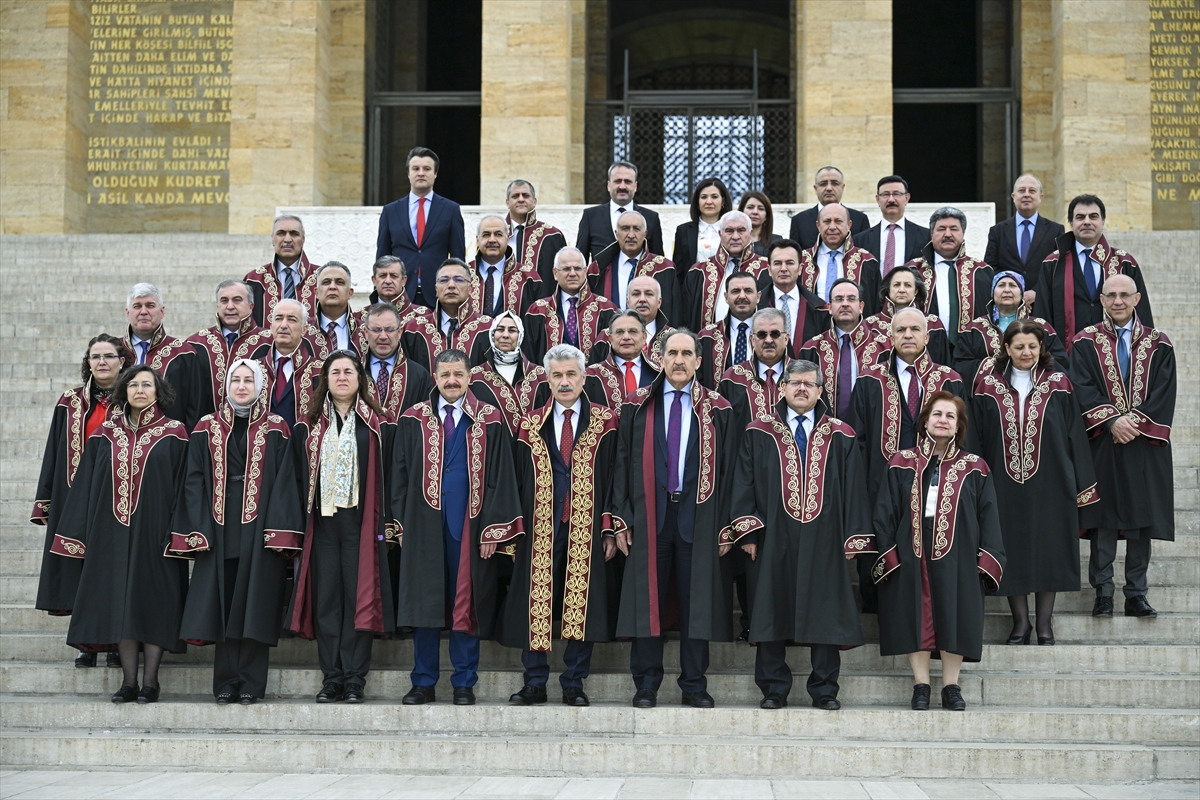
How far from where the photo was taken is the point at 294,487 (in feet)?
26.1

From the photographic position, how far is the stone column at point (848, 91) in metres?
16.3

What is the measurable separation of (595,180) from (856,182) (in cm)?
452

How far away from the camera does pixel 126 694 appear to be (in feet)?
25.7

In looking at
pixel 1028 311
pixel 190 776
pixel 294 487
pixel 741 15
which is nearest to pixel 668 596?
pixel 294 487

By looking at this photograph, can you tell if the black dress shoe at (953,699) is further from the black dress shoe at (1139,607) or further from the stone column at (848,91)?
the stone column at (848,91)

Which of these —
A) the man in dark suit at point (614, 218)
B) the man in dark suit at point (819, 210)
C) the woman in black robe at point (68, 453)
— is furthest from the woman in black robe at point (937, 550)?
the woman in black robe at point (68, 453)

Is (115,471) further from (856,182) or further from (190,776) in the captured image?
(856,182)

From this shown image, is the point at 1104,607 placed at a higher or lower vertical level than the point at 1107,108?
lower

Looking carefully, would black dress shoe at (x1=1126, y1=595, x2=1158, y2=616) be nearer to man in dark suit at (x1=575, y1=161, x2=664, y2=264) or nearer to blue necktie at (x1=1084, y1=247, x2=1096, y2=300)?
blue necktie at (x1=1084, y1=247, x2=1096, y2=300)

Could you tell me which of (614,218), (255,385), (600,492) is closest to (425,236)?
(614,218)

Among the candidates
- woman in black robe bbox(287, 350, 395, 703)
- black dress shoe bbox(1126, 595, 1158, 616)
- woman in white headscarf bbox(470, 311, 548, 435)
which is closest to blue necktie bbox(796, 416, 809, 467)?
woman in white headscarf bbox(470, 311, 548, 435)

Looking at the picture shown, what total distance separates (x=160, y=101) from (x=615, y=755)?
45.7ft

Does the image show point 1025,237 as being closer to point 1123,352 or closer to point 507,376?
point 1123,352

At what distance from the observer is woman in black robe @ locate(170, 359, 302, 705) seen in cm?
781
